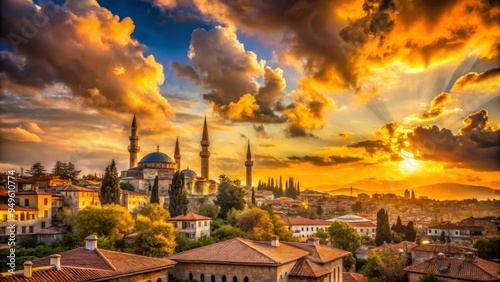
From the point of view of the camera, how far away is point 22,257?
20.7m

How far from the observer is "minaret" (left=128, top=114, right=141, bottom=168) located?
4588 centimetres

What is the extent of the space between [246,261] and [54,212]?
19.2 metres

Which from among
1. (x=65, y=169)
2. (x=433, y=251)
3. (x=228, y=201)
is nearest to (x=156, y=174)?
(x=228, y=201)

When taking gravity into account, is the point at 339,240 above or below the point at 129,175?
below

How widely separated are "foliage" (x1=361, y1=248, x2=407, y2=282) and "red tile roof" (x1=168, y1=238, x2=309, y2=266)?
28.7 feet

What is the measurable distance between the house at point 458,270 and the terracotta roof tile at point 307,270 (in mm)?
6510

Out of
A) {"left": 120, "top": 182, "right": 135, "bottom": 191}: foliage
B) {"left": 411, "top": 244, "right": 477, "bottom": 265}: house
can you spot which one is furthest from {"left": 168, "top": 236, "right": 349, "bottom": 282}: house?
{"left": 120, "top": 182, "right": 135, "bottom": 191}: foliage

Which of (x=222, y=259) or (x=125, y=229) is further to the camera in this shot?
(x=125, y=229)

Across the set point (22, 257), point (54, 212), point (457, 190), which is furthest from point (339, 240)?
point (22, 257)

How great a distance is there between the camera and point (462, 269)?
21297 mm

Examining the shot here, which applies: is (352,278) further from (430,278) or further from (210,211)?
(210,211)

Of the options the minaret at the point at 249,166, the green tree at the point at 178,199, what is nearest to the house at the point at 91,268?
the green tree at the point at 178,199

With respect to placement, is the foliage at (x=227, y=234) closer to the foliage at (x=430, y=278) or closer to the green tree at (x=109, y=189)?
the green tree at (x=109, y=189)

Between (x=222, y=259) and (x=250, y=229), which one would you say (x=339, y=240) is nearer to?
(x=250, y=229)
